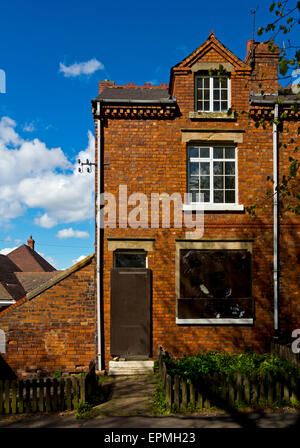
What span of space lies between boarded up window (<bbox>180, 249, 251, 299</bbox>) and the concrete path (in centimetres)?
370

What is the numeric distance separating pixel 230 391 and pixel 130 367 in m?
3.60

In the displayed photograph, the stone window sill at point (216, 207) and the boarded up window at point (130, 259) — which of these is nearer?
the stone window sill at point (216, 207)

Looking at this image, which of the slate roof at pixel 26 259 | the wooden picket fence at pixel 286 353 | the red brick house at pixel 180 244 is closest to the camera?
the wooden picket fence at pixel 286 353

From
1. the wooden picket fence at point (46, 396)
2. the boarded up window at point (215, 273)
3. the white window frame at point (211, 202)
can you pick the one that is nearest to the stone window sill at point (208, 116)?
the white window frame at point (211, 202)

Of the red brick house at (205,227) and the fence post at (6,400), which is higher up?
the red brick house at (205,227)

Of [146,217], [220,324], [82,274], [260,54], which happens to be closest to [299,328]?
[220,324]

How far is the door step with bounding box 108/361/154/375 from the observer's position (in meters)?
9.88

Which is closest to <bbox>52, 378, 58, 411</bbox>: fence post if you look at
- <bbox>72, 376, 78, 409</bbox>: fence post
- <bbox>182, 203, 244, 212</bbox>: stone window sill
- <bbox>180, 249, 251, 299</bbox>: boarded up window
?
<bbox>72, 376, 78, 409</bbox>: fence post

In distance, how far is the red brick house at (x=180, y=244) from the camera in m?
10.1

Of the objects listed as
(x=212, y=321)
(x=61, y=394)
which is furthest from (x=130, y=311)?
(x=61, y=394)

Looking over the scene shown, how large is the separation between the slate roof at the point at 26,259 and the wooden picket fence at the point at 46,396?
135 feet

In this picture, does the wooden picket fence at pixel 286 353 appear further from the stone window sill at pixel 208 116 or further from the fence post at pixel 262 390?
the stone window sill at pixel 208 116

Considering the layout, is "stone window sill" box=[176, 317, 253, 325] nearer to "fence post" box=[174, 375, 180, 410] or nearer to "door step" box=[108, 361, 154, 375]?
"door step" box=[108, 361, 154, 375]

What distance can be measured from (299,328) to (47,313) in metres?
8.17
